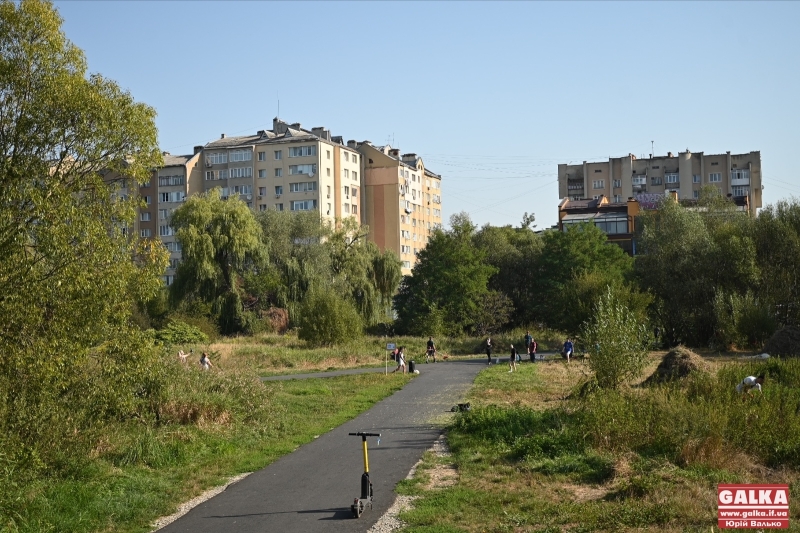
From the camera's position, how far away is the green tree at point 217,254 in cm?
6869

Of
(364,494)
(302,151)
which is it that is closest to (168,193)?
(302,151)

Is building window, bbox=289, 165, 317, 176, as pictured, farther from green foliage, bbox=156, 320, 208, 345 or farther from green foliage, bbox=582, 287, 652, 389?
green foliage, bbox=582, 287, 652, 389

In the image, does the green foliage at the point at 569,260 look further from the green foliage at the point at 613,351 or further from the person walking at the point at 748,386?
the person walking at the point at 748,386

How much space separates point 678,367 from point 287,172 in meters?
80.5

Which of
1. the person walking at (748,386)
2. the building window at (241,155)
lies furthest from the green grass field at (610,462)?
the building window at (241,155)

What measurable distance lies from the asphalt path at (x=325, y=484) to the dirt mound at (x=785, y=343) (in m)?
20.8

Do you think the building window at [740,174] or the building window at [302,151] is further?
the building window at [740,174]

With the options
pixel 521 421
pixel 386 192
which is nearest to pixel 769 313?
pixel 521 421

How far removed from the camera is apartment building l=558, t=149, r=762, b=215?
126500mm

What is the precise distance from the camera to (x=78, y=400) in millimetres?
18281

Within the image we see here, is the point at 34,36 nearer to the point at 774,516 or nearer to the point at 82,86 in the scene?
the point at 82,86

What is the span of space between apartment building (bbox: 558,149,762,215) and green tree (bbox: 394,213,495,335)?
55754 millimetres

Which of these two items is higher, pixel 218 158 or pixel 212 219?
pixel 218 158

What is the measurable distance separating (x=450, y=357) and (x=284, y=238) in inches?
1061
